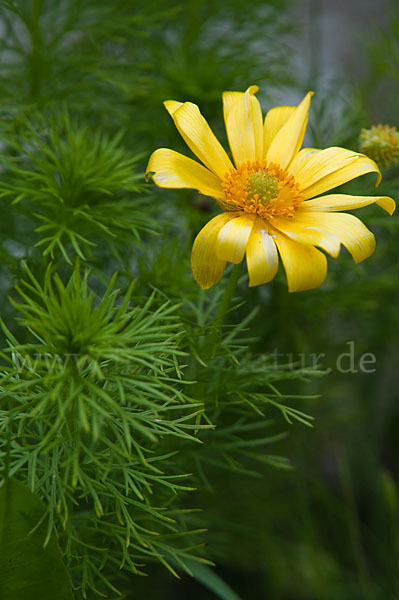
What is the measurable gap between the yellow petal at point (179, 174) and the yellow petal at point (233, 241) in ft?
0.11

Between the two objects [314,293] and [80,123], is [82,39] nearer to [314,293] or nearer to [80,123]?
[80,123]

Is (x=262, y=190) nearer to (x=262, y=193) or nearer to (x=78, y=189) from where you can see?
(x=262, y=193)

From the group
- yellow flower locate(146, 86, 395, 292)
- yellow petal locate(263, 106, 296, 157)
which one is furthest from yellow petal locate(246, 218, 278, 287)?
yellow petal locate(263, 106, 296, 157)

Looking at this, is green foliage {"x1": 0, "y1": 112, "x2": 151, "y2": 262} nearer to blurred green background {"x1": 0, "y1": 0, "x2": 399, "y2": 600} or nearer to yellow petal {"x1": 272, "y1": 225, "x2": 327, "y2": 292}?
blurred green background {"x1": 0, "y1": 0, "x2": 399, "y2": 600}

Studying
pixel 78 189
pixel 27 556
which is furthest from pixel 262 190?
pixel 27 556

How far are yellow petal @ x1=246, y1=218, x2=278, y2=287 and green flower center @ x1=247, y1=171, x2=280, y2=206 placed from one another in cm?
4

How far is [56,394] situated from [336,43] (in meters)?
1.16

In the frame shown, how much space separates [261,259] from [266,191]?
0.07 m

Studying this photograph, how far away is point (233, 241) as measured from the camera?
0.34m

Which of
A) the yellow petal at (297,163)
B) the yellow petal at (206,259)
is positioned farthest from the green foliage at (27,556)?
the yellow petal at (297,163)

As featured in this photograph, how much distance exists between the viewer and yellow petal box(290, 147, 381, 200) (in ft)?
1.28

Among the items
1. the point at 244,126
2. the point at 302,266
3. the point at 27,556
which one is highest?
the point at 244,126

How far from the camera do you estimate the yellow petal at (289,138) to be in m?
0.42

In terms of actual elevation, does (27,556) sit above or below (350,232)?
below
